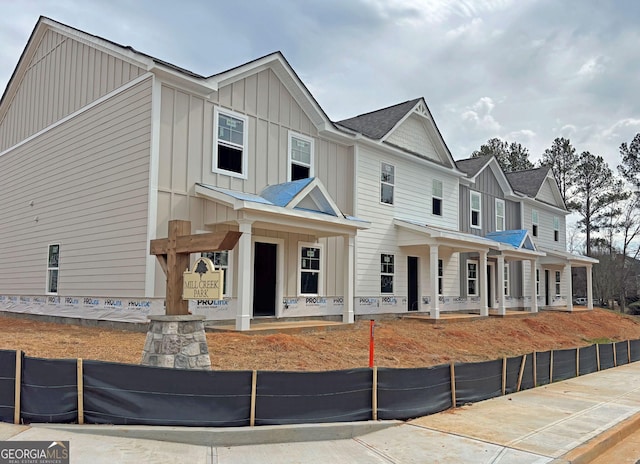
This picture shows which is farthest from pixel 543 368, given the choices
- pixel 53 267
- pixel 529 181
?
pixel 529 181

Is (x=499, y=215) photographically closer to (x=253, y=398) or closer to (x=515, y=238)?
(x=515, y=238)

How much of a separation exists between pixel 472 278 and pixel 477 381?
15.2 meters

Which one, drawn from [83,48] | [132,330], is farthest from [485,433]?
[83,48]

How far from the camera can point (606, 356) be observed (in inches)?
542

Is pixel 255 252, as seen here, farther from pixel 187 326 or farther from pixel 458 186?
pixel 458 186

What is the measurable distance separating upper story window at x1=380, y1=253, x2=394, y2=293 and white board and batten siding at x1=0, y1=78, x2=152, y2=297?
8.89 m

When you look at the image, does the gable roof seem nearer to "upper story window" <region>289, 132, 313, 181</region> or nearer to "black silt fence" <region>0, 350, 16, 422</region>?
"upper story window" <region>289, 132, 313, 181</region>

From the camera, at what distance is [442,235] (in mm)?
17469

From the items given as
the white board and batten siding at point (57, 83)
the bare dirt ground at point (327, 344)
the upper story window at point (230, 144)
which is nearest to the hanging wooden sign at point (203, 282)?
the bare dirt ground at point (327, 344)

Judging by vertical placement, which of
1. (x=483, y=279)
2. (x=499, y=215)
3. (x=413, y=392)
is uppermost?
(x=499, y=215)

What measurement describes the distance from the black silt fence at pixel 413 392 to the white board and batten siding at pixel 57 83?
9.34 m

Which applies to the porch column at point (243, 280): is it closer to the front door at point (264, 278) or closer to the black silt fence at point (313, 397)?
the front door at point (264, 278)

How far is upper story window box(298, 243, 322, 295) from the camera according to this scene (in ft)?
50.0

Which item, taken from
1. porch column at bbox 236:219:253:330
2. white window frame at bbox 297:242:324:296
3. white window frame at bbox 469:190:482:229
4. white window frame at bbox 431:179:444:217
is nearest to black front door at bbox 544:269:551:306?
white window frame at bbox 469:190:482:229
